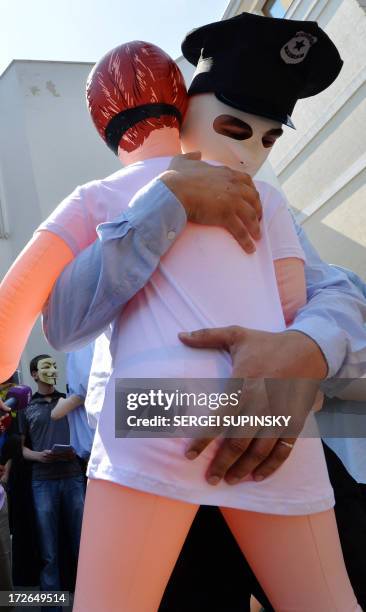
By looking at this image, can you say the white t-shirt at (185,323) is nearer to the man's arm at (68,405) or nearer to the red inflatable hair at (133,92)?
the red inflatable hair at (133,92)

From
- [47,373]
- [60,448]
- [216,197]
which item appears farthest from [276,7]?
[216,197]

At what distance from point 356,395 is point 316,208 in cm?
540

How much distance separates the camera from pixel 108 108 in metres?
1.21

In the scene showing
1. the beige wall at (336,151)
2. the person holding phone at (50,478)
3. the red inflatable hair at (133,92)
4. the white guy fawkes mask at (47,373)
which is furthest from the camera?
the beige wall at (336,151)

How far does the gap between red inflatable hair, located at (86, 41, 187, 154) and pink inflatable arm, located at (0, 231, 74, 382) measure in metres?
0.34

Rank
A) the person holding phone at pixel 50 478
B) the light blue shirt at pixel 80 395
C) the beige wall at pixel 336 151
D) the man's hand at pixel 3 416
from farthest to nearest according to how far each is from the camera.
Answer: the beige wall at pixel 336 151 → the person holding phone at pixel 50 478 → the light blue shirt at pixel 80 395 → the man's hand at pixel 3 416

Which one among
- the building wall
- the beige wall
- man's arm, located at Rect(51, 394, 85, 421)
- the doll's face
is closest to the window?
the beige wall

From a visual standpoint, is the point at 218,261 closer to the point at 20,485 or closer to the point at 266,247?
the point at 266,247

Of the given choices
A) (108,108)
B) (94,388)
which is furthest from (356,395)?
(108,108)

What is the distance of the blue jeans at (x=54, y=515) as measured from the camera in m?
3.21

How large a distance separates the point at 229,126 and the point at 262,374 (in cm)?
65

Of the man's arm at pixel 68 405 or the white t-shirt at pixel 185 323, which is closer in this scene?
the white t-shirt at pixel 185 323

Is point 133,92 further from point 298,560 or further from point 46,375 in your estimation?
point 46,375

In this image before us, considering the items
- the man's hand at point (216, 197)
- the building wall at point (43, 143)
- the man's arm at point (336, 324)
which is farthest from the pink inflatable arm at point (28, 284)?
the building wall at point (43, 143)
